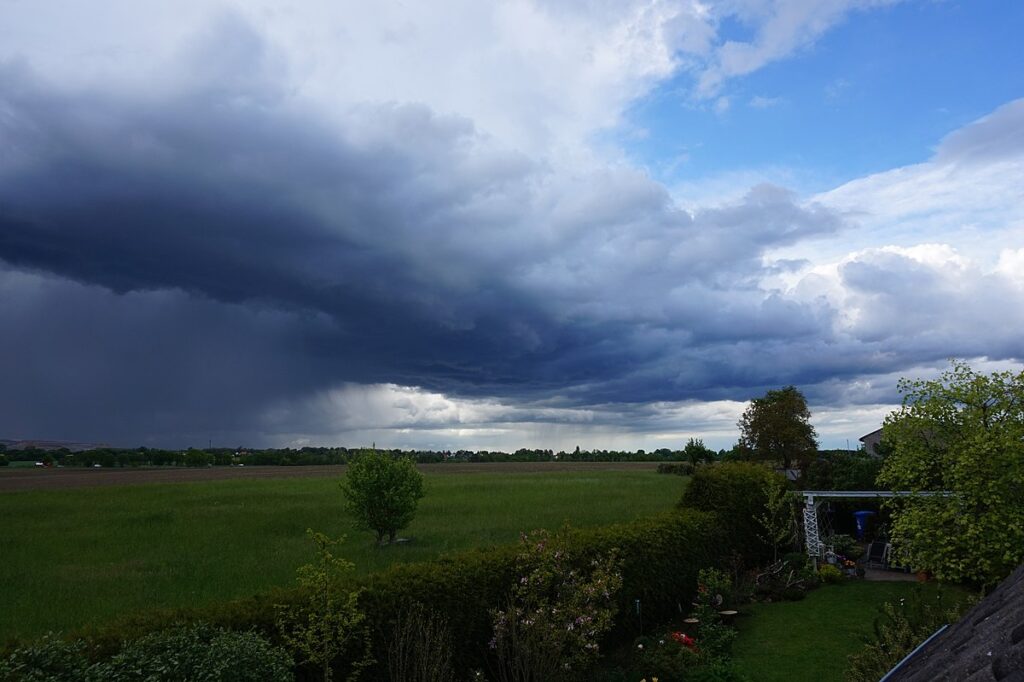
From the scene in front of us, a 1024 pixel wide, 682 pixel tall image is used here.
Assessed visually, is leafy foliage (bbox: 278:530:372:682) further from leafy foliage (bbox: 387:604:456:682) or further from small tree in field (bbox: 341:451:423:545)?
small tree in field (bbox: 341:451:423:545)

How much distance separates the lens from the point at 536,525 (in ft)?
106

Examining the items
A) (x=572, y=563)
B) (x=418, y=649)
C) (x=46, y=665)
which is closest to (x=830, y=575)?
(x=572, y=563)

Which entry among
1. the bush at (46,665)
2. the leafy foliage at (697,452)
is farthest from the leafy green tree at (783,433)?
the bush at (46,665)

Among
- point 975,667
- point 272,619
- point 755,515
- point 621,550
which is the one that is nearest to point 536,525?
point 755,515

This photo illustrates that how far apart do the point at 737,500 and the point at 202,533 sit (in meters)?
23.8

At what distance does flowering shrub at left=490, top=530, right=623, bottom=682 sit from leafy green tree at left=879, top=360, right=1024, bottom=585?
10.1 m

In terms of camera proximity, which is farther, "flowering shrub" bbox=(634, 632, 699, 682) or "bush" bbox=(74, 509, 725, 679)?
"flowering shrub" bbox=(634, 632, 699, 682)

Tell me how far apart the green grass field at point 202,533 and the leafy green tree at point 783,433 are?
13.2 m

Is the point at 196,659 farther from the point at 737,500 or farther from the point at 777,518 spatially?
the point at 777,518

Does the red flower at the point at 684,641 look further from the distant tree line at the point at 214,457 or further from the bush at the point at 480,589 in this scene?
the distant tree line at the point at 214,457

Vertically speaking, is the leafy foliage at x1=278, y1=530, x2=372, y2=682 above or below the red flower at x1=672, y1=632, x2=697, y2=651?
above

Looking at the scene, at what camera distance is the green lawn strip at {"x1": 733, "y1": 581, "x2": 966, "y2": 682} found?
15.2 m

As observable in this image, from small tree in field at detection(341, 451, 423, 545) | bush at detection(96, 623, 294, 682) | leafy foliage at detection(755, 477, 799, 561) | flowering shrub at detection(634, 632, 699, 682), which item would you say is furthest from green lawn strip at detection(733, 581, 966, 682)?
small tree in field at detection(341, 451, 423, 545)

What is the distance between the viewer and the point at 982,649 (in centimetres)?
319
